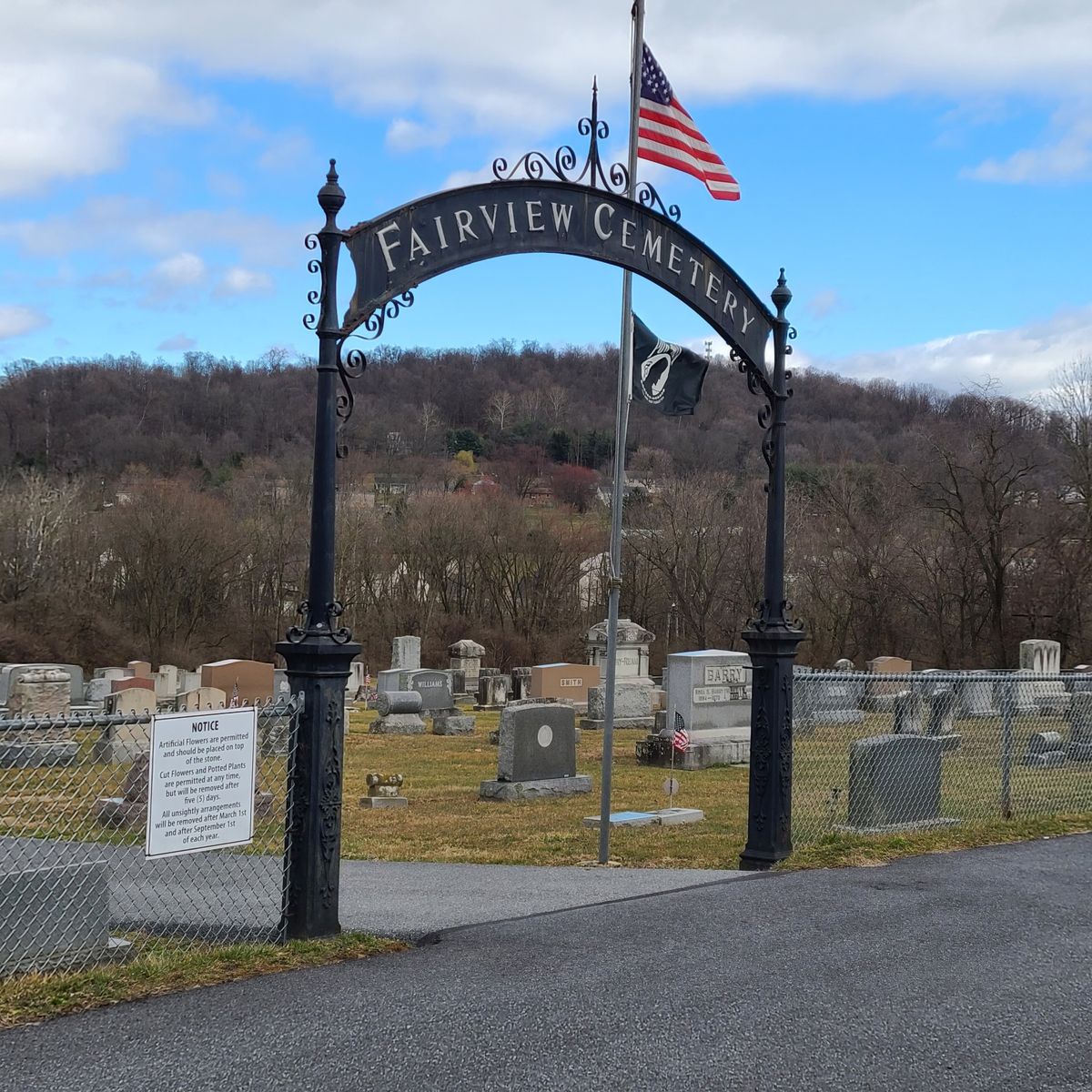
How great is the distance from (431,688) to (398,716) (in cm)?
280

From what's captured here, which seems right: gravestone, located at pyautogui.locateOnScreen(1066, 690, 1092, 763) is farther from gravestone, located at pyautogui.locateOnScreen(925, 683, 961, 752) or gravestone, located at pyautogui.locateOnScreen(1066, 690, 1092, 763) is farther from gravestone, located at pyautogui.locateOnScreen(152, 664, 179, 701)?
gravestone, located at pyautogui.locateOnScreen(152, 664, 179, 701)

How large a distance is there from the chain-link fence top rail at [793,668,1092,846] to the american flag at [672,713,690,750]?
1.54 meters

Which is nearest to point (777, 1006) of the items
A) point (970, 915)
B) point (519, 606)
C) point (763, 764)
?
point (970, 915)

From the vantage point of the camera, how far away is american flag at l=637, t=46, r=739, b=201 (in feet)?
31.3

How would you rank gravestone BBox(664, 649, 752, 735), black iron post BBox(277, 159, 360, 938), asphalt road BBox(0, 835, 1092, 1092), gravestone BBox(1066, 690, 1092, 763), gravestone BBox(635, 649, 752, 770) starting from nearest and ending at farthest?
1. asphalt road BBox(0, 835, 1092, 1092)
2. black iron post BBox(277, 159, 360, 938)
3. gravestone BBox(1066, 690, 1092, 763)
4. gravestone BBox(635, 649, 752, 770)
5. gravestone BBox(664, 649, 752, 735)

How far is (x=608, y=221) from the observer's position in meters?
8.17

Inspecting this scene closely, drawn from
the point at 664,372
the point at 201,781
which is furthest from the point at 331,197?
the point at 664,372

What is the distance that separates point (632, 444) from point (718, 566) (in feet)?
54.8

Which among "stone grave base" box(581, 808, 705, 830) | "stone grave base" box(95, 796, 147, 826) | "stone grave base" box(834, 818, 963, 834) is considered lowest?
"stone grave base" box(95, 796, 147, 826)

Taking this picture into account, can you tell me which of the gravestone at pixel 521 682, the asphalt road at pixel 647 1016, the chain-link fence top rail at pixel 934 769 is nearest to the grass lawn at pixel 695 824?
the chain-link fence top rail at pixel 934 769

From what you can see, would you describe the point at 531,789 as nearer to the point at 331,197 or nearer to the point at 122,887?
the point at 122,887

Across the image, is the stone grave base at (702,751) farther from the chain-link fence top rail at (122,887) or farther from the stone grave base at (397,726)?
the chain-link fence top rail at (122,887)

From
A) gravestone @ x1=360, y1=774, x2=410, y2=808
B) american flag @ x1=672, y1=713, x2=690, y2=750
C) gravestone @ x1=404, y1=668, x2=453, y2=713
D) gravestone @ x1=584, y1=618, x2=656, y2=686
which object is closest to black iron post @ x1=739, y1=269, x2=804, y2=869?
gravestone @ x1=360, y1=774, x2=410, y2=808

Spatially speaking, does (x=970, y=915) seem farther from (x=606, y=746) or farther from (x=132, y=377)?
(x=132, y=377)
